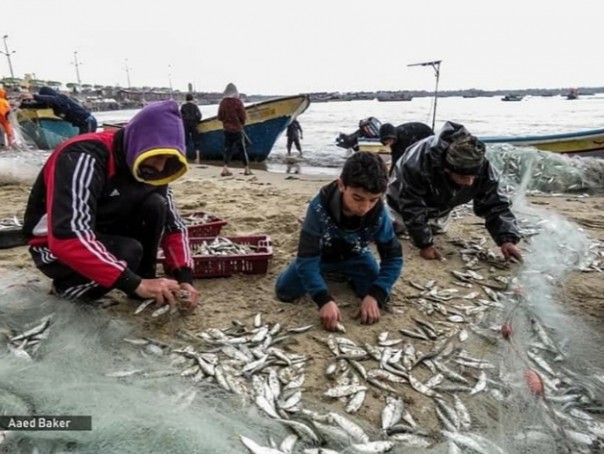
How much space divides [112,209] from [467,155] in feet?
9.36

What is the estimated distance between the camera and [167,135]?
A: 2.47 m

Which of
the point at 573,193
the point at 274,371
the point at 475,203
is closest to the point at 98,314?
the point at 274,371

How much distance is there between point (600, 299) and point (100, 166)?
3896 mm

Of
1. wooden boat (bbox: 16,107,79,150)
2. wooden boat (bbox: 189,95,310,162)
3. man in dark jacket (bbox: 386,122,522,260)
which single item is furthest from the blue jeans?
wooden boat (bbox: 16,107,79,150)

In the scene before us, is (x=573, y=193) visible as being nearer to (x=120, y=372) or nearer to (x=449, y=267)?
(x=449, y=267)

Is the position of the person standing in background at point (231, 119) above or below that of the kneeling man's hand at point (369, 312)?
above

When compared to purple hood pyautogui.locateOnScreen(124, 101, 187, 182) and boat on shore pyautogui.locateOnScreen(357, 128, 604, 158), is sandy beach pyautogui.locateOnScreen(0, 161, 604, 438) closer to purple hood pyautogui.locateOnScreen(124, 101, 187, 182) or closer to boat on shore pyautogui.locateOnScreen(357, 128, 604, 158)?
purple hood pyautogui.locateOnScreen(124, 101, 187, 182)

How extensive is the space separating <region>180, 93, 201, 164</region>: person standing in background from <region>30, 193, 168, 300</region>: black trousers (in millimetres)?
10904

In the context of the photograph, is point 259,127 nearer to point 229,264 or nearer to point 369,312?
point 229,264

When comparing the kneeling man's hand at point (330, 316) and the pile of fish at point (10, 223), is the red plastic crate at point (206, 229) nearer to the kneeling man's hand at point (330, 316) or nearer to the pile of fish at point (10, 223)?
the pile of fish at point (10, 223)

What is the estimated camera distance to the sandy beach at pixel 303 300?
Answer: 2855 millimetres

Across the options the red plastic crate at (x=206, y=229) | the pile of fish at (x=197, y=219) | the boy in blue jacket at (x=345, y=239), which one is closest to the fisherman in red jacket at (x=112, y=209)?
the boy in blue jacket at (x=345, y=239)

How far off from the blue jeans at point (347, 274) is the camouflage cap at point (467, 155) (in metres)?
1.18

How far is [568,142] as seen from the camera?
11.0 m
